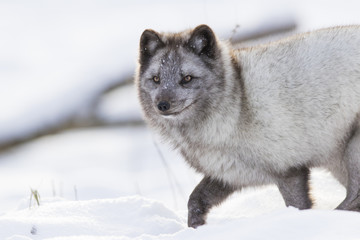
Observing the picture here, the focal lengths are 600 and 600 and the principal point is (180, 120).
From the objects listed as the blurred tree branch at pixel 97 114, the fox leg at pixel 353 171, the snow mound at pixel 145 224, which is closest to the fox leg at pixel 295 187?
the fox leg at pixel 353 171

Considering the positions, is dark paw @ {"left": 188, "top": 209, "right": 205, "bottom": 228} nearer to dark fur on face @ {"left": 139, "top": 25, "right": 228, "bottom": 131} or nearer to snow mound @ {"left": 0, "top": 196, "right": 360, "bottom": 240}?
snow mound @ {"left": 0, "top": 196, "right": 360, "bottom": 240}

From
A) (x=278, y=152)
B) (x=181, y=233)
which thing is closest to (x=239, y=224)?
(x=181, y=233)

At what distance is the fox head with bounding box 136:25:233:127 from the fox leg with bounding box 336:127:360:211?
0.89m

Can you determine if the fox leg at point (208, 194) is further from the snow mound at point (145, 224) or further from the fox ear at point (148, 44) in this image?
the fox ear at point (148, 44)

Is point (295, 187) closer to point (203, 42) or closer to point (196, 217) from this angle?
point (196, 217)

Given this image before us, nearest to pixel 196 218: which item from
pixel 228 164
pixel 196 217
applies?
pixel 196 217

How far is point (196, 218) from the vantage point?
3998 millimetres

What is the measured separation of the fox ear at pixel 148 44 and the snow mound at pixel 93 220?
97 cm

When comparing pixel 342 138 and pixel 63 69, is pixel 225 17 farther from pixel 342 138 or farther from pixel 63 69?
pixel 342 138

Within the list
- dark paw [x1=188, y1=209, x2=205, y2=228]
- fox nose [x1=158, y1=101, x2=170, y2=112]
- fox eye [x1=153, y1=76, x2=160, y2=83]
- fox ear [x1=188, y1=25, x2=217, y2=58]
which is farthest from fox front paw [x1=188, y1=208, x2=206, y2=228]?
fox ear [x1=188, y1=25, x2=217, y2=58]

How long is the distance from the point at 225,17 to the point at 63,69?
247cm

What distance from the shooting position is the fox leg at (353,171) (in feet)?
12.3

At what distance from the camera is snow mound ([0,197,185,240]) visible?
324 cm

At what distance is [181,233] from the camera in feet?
8.95
